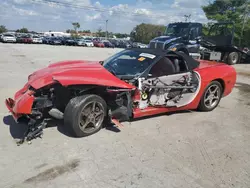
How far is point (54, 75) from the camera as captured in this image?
3.65m

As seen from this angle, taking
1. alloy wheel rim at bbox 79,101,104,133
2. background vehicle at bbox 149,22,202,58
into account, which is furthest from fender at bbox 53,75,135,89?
background vehicle at bbox 149,22,202,58

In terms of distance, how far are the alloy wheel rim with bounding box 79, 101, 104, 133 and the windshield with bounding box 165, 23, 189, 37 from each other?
11354mm

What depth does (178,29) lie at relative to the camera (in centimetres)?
1417

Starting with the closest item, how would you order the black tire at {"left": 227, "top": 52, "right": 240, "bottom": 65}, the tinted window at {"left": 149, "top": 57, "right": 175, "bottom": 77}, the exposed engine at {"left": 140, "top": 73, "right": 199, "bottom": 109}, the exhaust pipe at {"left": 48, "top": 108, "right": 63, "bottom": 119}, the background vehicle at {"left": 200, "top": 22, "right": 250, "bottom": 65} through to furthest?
the exhaust pipe at {"left": 48, "top": 108, "right": 63, "bottom": 119} → the exposed engine at {"left": 140, "top": 73, "right": 199, "bottom": 109} → the tinted window at {"left": 149, "top": 57, "right": 175, "bottom": 77} → the background vehicle at {"left": 200, "top": 22, "right": 250, "bottom": 65} → the black tire at {"left": 227, "top": 52, "right": 240, "bottom": 65}

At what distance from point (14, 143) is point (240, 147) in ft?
11.5

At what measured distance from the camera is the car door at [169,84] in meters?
4.36

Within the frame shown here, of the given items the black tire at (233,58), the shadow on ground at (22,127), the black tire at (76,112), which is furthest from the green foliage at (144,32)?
the black tire at (76,112)

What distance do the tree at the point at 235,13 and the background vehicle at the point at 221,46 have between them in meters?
11.1

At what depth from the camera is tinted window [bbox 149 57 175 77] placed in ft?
14.6

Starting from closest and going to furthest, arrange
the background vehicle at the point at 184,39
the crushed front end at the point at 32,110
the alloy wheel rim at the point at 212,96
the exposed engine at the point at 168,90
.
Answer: the crushed front end at the point at 32,110 < the exposed engine at the point at 168,90 < the alloy wheel rim at the point at 212,96 < the background vehicle at the point at 184,39

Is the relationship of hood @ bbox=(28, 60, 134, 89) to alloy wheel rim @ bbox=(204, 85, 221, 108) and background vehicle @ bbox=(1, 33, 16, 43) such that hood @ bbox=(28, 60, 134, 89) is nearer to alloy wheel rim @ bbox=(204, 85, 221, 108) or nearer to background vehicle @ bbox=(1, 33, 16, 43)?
alloy wheel rim @ bbox=(204, 85, 221, 108)

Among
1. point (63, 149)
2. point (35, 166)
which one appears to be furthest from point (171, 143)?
point (35, 166)

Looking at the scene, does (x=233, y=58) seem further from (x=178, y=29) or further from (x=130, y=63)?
(x=130, y=63)

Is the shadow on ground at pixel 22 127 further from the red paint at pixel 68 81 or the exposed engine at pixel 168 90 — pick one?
the exposed engine at pixel 168 90
